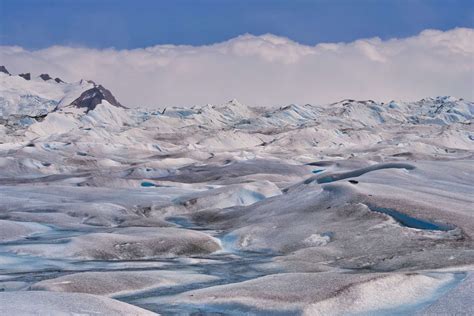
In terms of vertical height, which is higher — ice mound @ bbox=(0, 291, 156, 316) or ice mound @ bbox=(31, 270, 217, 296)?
ice mound @ bbox=(0, 291, 156, 316)

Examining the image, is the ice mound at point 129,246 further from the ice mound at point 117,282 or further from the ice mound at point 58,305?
the ice mound at point 58,305

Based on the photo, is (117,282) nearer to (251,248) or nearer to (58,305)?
(58,305)

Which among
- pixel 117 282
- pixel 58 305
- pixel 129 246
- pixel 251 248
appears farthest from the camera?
pixel 251 248

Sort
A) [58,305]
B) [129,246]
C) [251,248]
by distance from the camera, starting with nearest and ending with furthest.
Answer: [58,305], [129,246], [251,248]

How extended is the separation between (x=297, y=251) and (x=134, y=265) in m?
4.74

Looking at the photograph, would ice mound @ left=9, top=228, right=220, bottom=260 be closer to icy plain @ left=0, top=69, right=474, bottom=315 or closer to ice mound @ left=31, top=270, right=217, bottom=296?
icy plain @ left=0, top=69, right=474, bottom=315

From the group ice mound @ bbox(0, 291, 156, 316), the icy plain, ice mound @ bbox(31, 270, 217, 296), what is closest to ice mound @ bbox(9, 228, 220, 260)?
the icy plain

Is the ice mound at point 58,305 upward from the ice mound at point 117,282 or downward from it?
upward

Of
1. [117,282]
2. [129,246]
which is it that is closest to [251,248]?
[129,246]

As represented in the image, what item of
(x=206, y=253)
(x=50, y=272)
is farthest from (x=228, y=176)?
(x=50, y=272)

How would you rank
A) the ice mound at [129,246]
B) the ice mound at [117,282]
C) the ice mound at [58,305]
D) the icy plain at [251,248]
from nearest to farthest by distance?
1. the ice mound at [58,305]
2. the icy plain at [251,248]
3. the ice mound at [117,282]
4. the ice mound at [129,246]

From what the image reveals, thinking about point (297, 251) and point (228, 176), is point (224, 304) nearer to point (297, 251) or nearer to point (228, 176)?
point (297, 251)

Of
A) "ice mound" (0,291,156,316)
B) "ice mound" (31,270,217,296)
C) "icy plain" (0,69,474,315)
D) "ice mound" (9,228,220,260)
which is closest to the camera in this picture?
"ice mound" (0,291,156,316)

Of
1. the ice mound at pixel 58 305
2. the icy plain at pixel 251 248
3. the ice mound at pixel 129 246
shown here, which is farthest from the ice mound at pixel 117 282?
the ice mound at pixel 129 246
